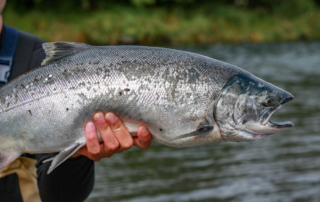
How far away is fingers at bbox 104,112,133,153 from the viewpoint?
2.47 metres

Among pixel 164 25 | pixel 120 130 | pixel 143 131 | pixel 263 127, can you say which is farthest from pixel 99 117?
pixel 164 25

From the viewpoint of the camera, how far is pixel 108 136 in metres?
2.58

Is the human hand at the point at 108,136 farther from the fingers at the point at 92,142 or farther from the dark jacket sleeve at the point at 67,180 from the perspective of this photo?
the dark jacket sleeve at the point at 67,180

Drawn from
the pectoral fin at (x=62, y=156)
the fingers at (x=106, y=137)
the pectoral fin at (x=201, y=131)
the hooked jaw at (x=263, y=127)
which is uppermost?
the hooked jaw at (x=263, y=127)

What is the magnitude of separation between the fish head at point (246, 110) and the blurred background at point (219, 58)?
3.45m

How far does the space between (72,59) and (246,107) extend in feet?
3.95

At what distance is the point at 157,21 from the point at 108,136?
25.3 m

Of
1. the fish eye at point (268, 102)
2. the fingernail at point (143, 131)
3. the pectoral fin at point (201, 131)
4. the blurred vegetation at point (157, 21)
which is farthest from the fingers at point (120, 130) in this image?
the blurred vegetation at point (157, 21)

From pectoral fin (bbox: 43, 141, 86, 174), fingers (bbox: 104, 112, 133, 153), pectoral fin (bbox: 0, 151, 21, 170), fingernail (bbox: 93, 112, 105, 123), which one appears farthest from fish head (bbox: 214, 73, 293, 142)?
pectoral fin (bbox: 0, 151, 21, 170)

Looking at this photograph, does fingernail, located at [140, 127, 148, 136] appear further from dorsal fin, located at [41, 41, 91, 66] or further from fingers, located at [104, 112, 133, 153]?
dorsal fin, located at [41, 41, 91, 66]

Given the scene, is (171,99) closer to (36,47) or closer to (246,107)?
(246,107)

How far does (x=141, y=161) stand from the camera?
7.34 meters

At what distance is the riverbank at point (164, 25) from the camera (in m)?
25.0

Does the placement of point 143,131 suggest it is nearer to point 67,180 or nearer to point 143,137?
point 143,137
